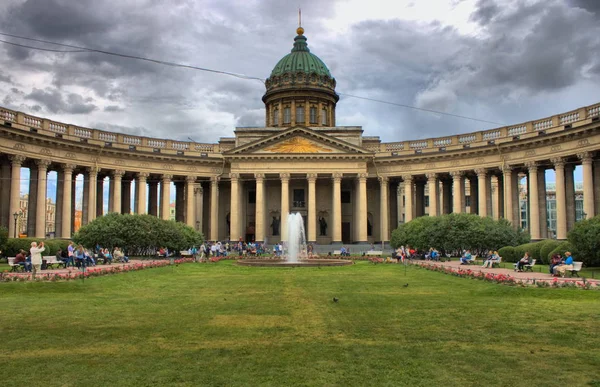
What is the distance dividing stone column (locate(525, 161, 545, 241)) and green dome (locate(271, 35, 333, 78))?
34.6 metres

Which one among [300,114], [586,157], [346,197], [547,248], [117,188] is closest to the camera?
[547,248]

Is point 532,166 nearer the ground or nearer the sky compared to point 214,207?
nearer the sky

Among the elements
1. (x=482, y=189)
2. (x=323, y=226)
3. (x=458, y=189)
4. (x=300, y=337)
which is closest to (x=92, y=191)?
(x=323, y=226)

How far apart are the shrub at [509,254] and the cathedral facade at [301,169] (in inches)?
501

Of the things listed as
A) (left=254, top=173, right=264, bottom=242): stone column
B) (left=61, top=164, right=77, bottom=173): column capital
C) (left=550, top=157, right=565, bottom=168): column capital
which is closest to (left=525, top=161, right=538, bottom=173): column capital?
(left=550, top=157, right=565, bottom=168): column capital

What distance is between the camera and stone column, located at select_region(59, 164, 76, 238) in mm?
55906

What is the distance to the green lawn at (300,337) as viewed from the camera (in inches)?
361

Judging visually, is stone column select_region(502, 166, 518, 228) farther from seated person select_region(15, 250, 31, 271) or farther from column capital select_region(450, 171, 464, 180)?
seated person select_region(15, 250, 31, 271)

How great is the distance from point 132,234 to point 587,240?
31.8 meters

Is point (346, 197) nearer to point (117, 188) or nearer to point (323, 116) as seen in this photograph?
point (323, 116)

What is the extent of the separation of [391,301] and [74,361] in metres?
10.1

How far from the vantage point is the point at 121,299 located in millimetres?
18422

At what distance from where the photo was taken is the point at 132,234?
44.2m

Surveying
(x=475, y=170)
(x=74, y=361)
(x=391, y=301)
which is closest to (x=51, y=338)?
(x=74, y=361)
